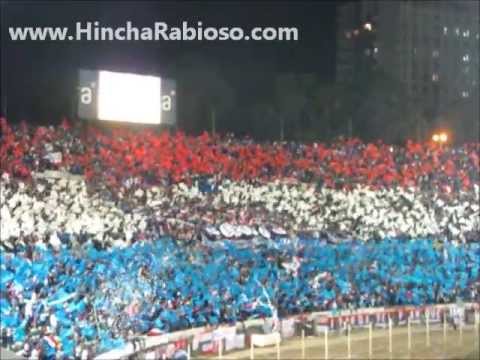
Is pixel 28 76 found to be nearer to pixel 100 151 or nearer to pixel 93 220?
pixel 100 151

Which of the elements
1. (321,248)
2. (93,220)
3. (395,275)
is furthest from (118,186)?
(395,275)

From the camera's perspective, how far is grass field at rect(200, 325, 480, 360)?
11.2 feet

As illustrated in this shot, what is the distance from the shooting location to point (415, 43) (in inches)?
133

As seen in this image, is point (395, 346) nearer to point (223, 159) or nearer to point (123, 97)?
point (223, 159)

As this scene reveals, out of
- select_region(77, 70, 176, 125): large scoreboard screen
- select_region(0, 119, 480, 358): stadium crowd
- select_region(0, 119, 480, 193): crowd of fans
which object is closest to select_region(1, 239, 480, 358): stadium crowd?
select_region(0, 119, 480, 358): stadium crowd

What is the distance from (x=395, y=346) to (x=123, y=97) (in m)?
2.02

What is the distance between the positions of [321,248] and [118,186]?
1.19 metres

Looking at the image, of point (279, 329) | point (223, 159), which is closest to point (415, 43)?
point (223, 159)

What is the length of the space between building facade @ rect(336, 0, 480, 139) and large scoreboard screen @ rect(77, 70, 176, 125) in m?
1.00

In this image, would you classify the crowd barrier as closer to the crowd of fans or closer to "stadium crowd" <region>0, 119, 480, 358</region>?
"stadium crowd" <region>0, 119, 480, 358</region>

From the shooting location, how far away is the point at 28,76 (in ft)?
8.97

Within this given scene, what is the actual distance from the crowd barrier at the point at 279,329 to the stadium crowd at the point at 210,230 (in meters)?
0.05

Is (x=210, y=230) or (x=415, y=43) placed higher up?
(x=415, y=43)

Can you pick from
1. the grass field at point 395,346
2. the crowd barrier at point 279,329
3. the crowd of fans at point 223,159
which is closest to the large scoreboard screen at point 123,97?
the crowd of fans at point 223,159
